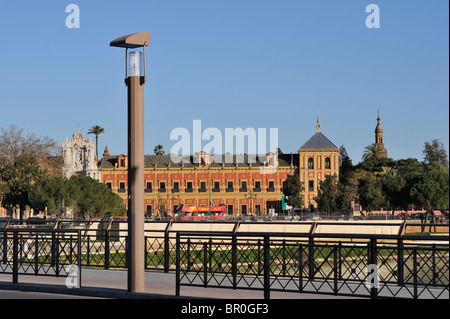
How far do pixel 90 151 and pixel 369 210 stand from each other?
121ft

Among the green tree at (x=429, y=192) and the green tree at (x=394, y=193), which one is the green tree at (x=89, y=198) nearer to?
the green tree at (x=429, y=192)

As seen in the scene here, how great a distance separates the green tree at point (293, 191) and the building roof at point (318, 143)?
5.50 metres

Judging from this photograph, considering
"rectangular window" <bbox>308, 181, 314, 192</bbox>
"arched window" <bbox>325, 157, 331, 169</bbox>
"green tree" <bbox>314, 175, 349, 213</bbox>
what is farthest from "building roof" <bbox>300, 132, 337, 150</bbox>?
"green tree" <bbox>314, 175, 349, 213</bbox>

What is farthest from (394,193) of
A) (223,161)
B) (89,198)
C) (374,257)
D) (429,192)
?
(374,257)

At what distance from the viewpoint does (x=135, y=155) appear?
12820 millimetres

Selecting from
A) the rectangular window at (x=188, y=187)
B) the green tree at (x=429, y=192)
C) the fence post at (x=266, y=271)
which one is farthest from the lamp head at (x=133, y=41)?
the rectangular window at (x=188, y=187)

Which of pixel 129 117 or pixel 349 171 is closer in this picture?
pixel 129 117

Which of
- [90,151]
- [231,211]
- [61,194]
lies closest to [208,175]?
[231,211]

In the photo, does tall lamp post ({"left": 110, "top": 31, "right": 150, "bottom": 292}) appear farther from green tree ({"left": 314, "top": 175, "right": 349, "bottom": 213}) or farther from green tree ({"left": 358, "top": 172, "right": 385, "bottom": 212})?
green tree ({"left": 314, "top": 175, "right": 349, "bottom": 213})

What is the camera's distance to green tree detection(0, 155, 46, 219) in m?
59.3

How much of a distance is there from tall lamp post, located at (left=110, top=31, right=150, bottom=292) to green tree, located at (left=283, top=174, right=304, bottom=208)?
73.7 meters
